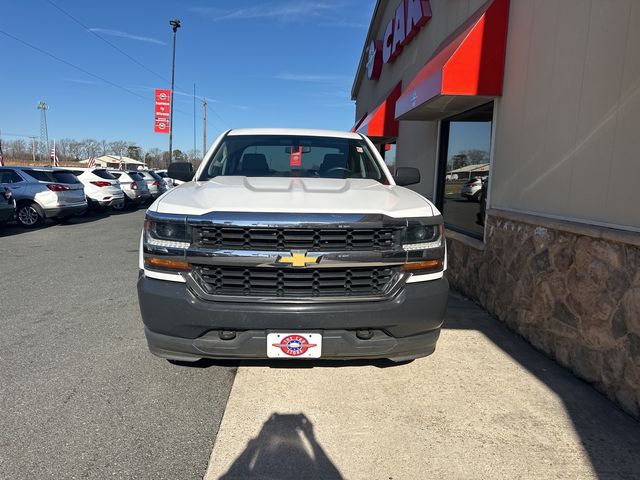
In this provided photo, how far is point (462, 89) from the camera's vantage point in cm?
532

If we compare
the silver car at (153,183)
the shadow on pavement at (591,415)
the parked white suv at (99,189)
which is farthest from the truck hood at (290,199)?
the silver car at (153,183)

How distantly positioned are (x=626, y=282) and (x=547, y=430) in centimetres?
115

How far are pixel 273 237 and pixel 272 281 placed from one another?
0.26 metres

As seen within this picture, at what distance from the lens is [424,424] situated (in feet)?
9.73

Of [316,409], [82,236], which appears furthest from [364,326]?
[82,236]

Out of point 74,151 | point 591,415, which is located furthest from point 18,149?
point 591,415

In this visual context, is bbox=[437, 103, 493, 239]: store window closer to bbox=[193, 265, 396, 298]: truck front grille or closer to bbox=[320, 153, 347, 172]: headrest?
bbox=[320, 153, 347, 172]: headrest

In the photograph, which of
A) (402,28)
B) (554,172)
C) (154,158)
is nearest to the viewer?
Result: (554,172)

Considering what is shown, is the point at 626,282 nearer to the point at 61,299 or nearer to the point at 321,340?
the point at 321,340

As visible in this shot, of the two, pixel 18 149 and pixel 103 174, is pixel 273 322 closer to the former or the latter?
pixel 103 174

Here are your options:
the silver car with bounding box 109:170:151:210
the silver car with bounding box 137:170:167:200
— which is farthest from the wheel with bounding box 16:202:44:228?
the silver car with bounding box 137:170:167:200

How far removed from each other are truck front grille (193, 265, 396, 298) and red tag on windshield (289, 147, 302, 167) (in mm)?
1858

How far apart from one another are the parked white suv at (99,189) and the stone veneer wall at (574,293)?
45.5ft

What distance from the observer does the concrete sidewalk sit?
255cm
